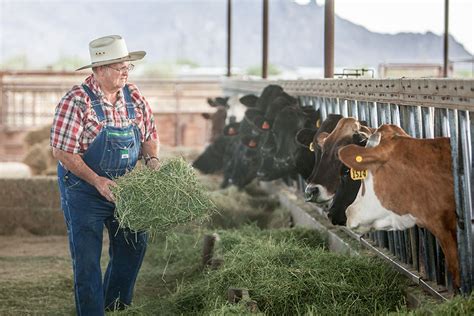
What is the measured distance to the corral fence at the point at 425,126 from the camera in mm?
4383

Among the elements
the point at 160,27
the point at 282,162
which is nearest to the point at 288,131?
the point at 282,162

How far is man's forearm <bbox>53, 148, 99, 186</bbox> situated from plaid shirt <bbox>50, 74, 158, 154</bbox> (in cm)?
4

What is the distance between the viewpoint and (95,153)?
19.3 ft

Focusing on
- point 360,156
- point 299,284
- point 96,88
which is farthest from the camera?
point 96,88

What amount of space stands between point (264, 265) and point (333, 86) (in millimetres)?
2189

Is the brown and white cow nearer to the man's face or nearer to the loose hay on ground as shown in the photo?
the loose hay on ground

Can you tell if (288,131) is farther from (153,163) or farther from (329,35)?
(153,163)

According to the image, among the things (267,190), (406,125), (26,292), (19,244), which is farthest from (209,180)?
(406,125)

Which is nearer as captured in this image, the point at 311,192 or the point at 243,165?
the point at 311,192

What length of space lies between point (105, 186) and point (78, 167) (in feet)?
0.75

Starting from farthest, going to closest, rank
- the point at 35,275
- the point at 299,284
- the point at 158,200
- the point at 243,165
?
the point at 243,165
the point at 35,275
the point at 158,200
the point at 299,284

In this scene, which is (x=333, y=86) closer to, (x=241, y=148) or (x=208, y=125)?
(x=241, y=148)

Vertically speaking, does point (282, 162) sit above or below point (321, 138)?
below

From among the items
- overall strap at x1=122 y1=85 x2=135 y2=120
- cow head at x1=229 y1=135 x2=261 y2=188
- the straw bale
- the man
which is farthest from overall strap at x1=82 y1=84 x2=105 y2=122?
the straw bale
